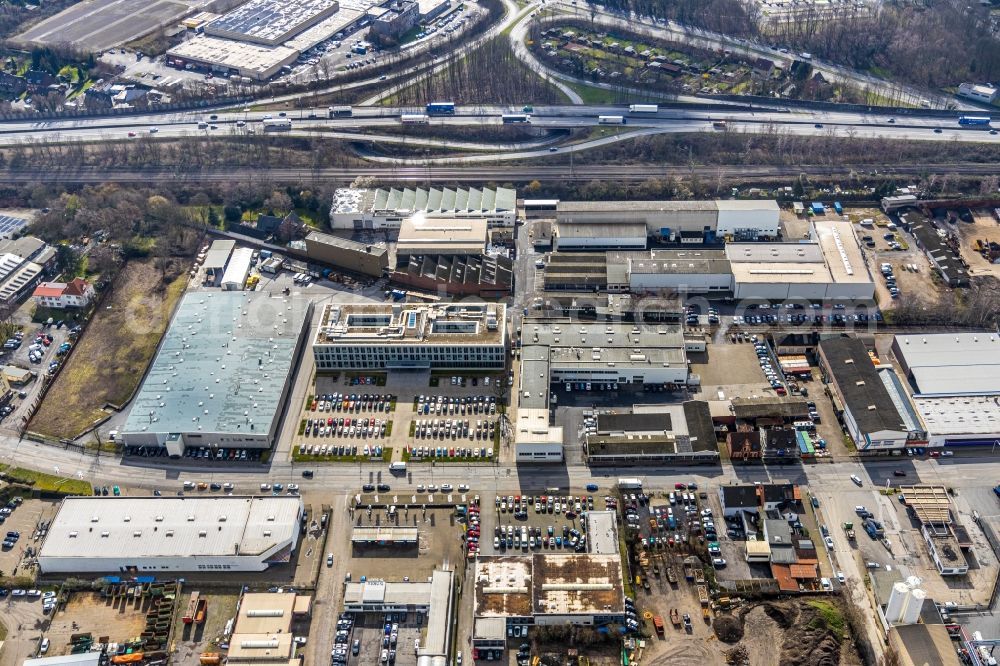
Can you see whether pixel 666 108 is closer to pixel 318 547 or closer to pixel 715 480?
pixel 715 480

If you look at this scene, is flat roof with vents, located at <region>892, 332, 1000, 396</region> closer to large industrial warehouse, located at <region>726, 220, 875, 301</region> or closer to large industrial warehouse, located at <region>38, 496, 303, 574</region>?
large industrial warehouse, located at <region>726, 220, 875, 301</region>

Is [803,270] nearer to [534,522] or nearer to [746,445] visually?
[746,445]

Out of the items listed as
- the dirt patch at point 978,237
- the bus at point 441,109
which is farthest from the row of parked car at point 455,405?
the bus at point 441,109

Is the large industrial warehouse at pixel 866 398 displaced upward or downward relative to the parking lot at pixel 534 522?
upward

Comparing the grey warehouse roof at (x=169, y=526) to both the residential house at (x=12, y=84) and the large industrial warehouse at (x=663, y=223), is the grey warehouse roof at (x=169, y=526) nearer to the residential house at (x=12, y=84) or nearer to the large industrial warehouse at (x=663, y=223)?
the large industrial warehouse at (x=663, y=223)

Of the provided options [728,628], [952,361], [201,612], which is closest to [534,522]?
[728,628]
